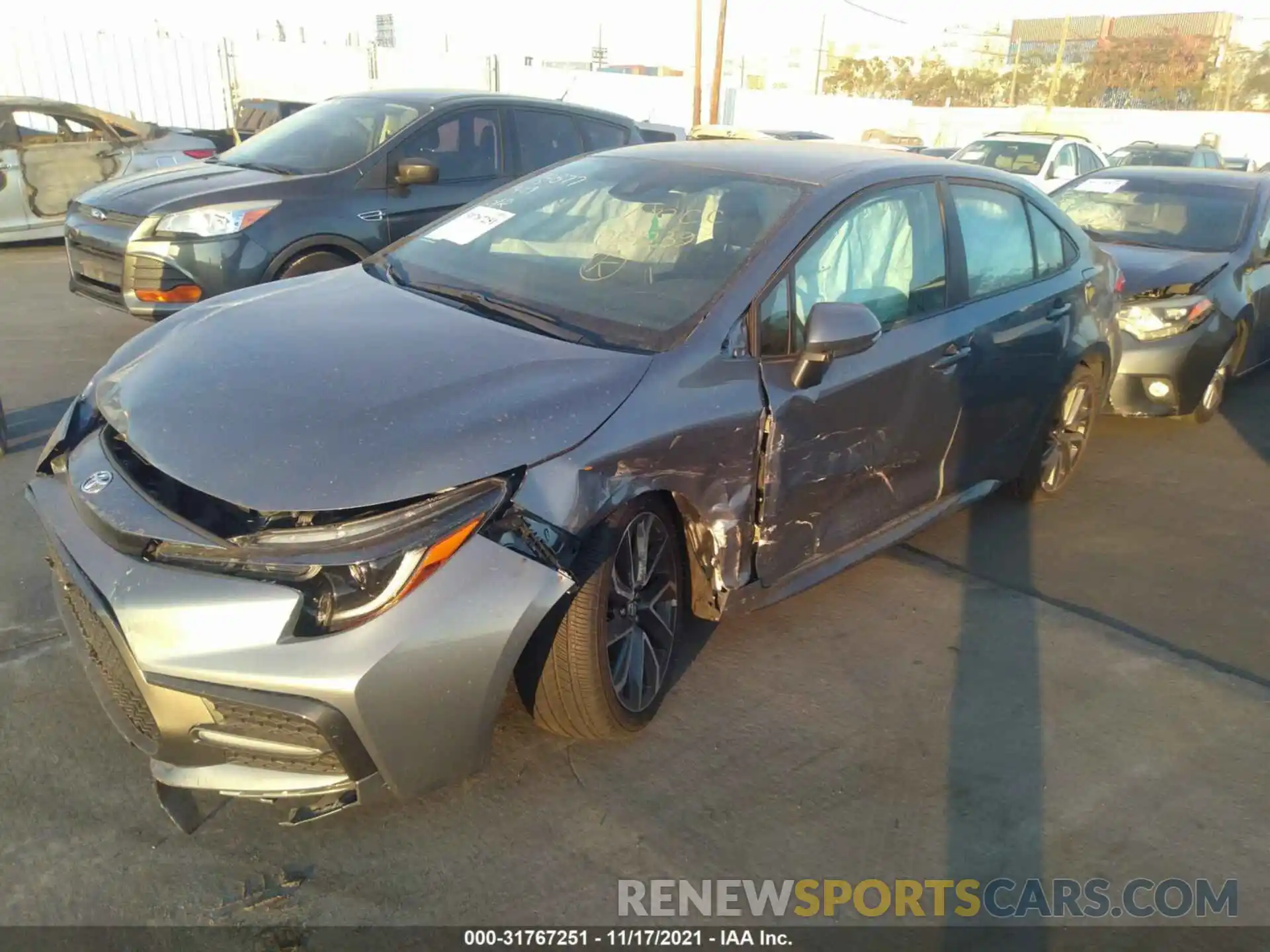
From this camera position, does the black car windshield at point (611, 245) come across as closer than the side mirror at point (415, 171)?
Yes

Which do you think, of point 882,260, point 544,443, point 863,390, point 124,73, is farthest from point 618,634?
point 124,73

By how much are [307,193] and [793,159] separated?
3552mm

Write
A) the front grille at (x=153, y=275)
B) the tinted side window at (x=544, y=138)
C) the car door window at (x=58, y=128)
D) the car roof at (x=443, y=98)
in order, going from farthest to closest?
the car door window at (x=58, y=128) → the tinted side window at (x=544, y=138) → the car roof at (x=443, y=98) → the front grille at (x=153, y=275)

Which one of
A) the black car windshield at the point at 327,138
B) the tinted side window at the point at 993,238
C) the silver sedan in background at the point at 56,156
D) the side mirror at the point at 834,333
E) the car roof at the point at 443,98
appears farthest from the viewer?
the silver sedan in background at the point at 56,156

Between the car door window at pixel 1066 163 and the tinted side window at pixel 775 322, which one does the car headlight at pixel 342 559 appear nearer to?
the tinted side window at pixel 775 322

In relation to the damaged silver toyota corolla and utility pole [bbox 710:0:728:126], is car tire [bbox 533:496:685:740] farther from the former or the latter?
utility pole [bbox 710:0:728:126]

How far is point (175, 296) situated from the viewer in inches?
231

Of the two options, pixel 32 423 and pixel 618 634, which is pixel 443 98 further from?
pixel 618 634

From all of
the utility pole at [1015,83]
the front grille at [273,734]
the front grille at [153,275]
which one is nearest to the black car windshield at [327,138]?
the front grille at [153,275]

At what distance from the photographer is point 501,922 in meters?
2.39

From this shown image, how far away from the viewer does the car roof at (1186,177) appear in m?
7.49

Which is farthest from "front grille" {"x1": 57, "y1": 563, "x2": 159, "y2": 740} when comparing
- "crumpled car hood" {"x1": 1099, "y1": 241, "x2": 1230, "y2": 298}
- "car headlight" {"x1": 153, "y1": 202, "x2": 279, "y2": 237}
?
"crumpled car hood" {"x1": 1099, "y1": 241, "x2": 1230, "y2": 298}

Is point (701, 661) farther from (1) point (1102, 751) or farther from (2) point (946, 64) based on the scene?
(2) point (946, 64)

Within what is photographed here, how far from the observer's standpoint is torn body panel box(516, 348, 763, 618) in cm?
257
